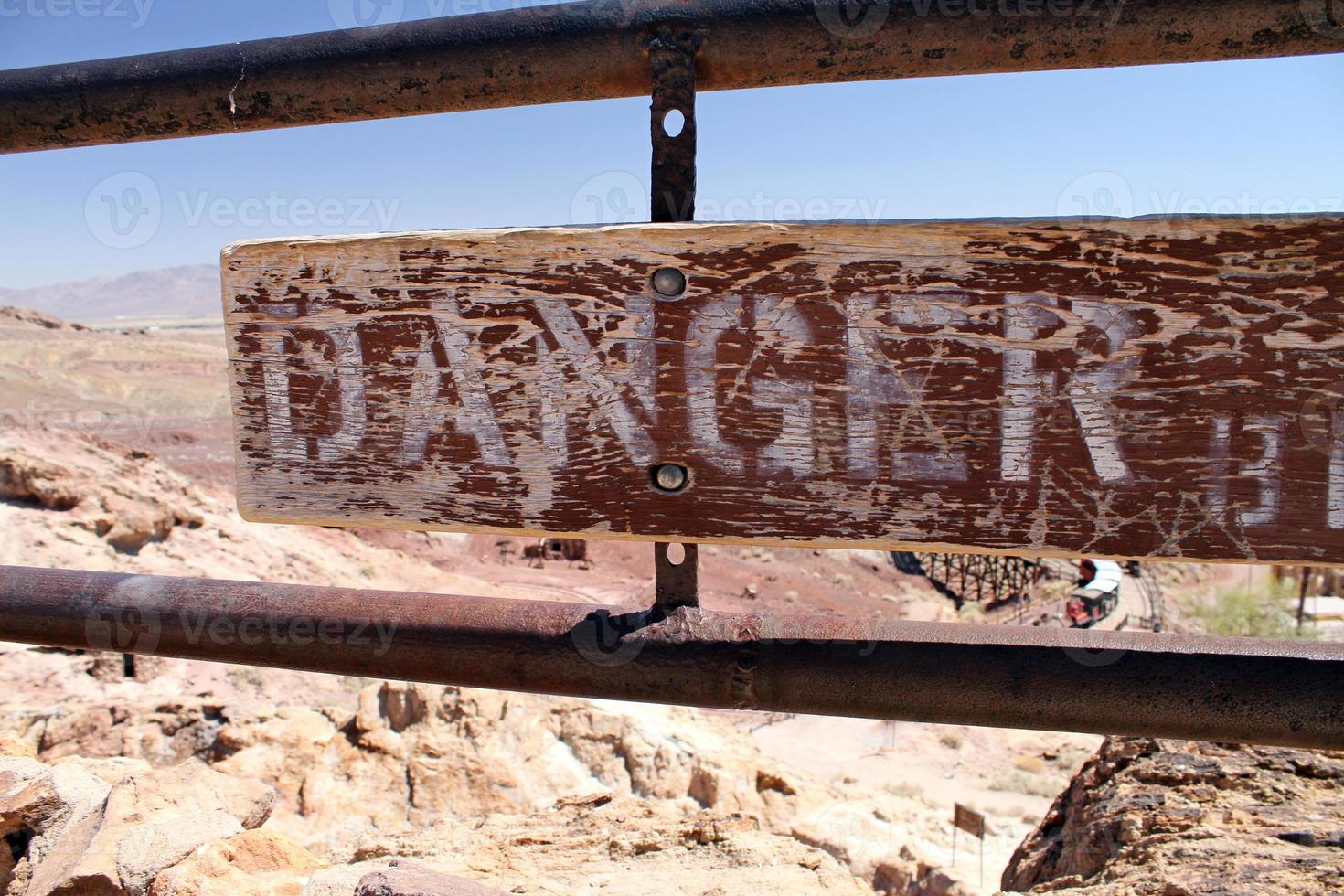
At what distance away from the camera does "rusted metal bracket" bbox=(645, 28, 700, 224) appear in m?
1.12

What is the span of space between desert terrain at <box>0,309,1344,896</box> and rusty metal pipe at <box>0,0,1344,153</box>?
137 centimetres

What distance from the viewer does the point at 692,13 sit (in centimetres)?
111

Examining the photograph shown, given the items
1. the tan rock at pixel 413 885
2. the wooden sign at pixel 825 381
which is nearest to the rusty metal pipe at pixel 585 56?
the wooden sign at pixel 825 381

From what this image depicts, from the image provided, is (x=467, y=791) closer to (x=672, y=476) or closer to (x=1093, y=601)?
(x=672, y=476)

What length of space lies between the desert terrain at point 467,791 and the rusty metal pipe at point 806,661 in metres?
Answer: 0.70

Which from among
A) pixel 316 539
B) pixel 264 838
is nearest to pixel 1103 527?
pixel 264 838

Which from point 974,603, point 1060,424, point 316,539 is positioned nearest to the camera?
point 1060,424

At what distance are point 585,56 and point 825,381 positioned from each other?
529 millimetres

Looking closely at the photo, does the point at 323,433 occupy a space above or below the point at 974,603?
above

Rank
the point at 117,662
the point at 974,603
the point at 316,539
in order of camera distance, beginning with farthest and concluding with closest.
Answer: the point at 974,603 → the point at 316,539 → the point at 117,662

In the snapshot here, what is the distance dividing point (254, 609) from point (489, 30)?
0.85 metres

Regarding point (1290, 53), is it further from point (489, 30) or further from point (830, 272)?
point (489, 30)

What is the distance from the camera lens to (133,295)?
146625 mm

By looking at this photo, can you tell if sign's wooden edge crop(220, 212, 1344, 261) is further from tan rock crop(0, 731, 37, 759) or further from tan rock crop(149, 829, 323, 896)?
tan rock crop(0, 731, 37, 759)
